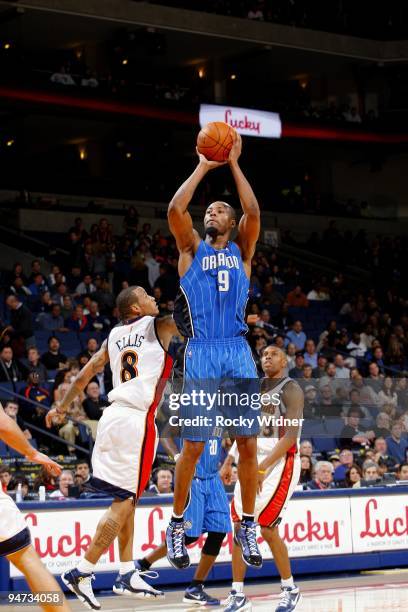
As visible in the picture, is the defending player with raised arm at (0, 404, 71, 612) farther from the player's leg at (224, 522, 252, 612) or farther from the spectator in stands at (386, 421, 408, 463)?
the spectator in stands at (386, 421, 408, 463)

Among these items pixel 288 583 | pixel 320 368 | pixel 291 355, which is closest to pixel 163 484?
pixel 288 583

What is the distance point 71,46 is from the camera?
28984 mm

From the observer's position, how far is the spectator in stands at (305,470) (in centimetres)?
1357

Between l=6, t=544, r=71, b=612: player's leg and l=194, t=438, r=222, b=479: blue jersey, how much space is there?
3358mm

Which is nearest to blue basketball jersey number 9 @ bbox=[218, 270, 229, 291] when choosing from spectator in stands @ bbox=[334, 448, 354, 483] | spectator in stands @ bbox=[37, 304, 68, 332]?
spectator in stands @ bbox=[334, 448, 354, 483]

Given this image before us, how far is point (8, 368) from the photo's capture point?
607 inches

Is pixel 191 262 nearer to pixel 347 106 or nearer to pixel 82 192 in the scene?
pixel 82 192

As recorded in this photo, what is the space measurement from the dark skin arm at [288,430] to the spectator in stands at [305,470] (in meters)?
4.09

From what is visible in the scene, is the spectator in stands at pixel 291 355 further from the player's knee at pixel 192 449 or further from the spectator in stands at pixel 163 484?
the player's knee at pixel 192 449

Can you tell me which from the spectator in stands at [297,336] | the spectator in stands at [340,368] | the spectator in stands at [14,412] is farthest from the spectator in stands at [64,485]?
the spectator in stands at [297,336]

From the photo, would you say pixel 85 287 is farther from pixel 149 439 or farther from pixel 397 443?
pixel 149 439

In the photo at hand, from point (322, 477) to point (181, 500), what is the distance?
5767mm

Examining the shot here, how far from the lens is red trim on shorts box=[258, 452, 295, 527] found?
376 inches

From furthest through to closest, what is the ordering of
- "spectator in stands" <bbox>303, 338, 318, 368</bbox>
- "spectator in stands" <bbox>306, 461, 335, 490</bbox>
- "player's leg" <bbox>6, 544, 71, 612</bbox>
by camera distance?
"spectator in stands" <bbox>303, 338, 318, 368</bbox> → "spectator in stands" <bbox>306, 461, 335, 490</bbox> → "player's leg" <bbox>6, 544, 71, 612</bbox>
